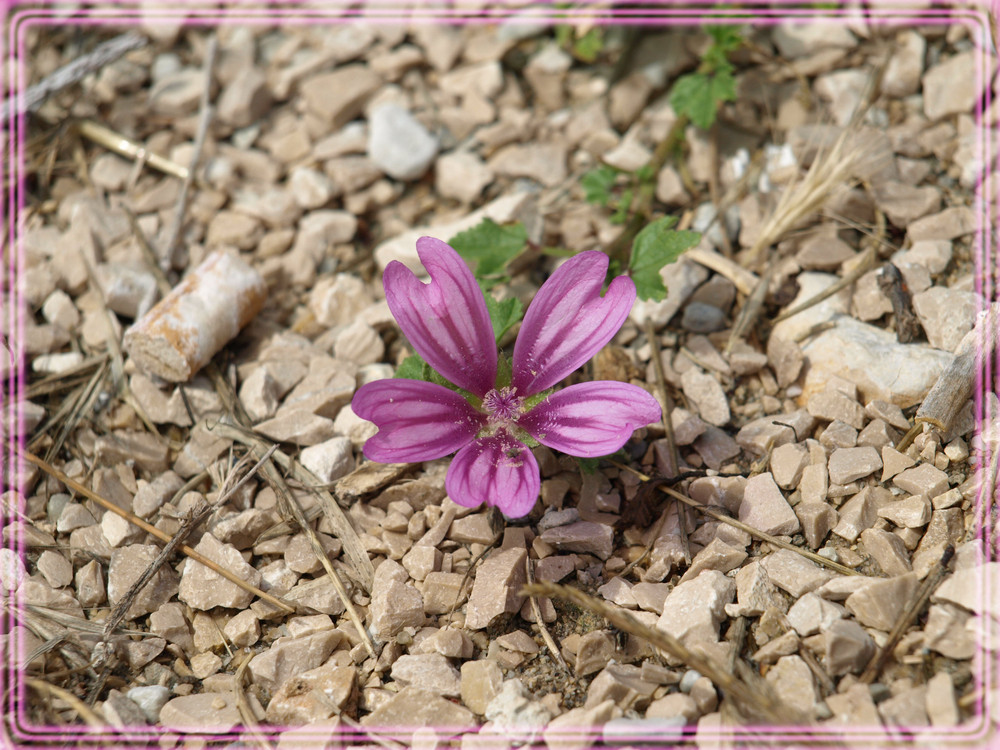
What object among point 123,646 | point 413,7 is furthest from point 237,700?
point 413,7

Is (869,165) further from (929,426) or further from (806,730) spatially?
(806,730)

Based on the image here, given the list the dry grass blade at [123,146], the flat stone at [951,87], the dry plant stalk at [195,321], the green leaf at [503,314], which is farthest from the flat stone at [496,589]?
the flat stone at [951,87]

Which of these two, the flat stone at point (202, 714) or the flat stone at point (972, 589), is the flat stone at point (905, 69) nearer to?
the flat stone at point (972, 589)

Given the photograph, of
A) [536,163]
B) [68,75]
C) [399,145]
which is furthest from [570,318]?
[68,75]

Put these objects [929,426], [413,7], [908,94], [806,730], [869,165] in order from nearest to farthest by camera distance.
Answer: [806,730] < [929,426] < [869,165] < [908,94] < [413,7]

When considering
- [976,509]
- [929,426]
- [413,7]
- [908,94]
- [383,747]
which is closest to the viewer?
[383,747]

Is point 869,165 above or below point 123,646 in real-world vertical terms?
above

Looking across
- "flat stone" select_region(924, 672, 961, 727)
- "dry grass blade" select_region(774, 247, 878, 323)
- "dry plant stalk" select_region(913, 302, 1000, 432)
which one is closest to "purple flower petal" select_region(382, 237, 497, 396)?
"dry grass blade" select_region(774, 247, 878, 323)
